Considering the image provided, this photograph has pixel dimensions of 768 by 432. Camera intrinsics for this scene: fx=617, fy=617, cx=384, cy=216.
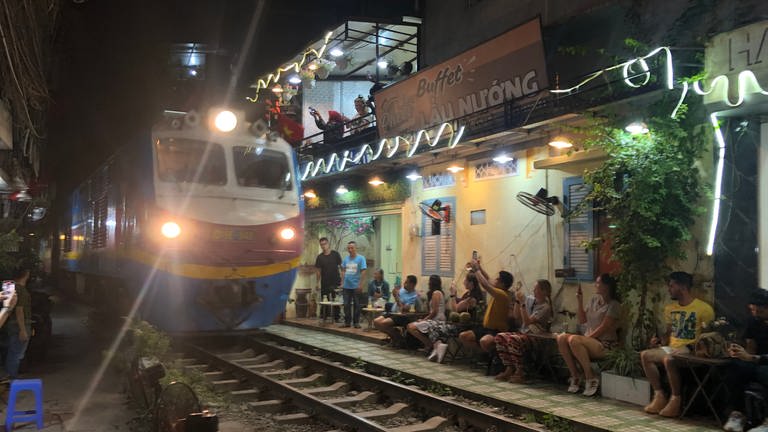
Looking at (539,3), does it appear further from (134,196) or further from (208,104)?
(134,196)

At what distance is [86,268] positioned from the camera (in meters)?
13.0

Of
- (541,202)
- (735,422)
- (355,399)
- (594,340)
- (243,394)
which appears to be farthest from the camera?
(541,202)

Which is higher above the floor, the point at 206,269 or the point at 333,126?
the point at 333,126

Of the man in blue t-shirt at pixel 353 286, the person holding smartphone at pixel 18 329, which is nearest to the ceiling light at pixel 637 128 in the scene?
the man in blue t-shirt at pixel 353 286

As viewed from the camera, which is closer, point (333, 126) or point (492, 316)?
point (492, 316)

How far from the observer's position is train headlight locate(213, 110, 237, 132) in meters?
8.98

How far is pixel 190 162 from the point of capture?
875 cm

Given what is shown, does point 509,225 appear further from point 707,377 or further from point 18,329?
point 18,329

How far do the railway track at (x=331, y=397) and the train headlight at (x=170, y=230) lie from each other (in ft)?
6.51

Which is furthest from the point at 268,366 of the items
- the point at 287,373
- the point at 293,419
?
the point at 293,419

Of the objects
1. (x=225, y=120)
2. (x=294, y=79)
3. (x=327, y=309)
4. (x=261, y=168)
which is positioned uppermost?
(x=294, y=79)

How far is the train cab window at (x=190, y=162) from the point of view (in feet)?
27.9

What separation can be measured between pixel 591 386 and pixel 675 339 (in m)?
1.18

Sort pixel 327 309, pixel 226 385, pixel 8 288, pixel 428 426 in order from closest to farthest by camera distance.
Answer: pixel 428 426, pixel 8 288, pixel 226 385, pixel 327 309
